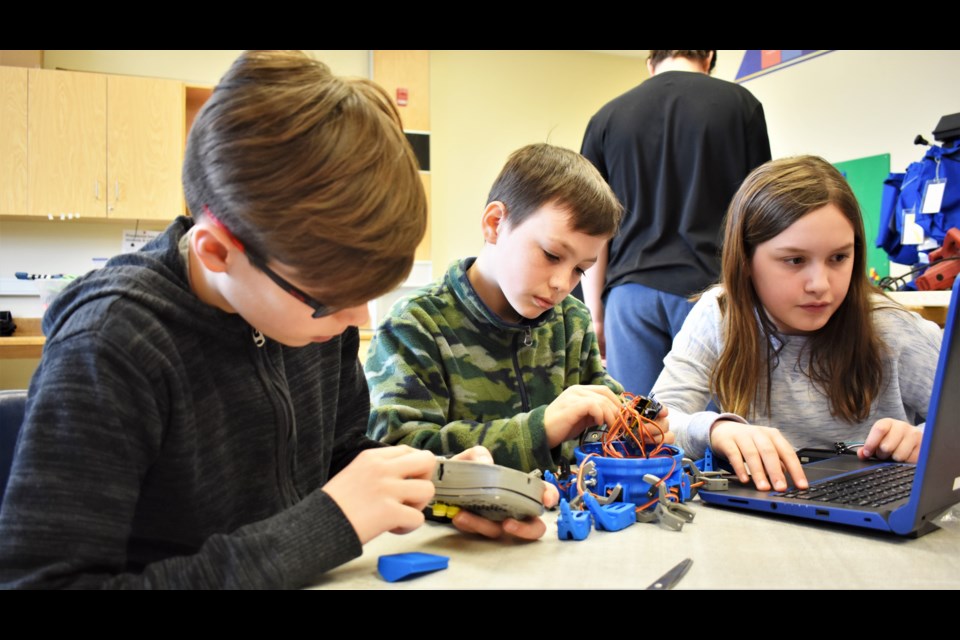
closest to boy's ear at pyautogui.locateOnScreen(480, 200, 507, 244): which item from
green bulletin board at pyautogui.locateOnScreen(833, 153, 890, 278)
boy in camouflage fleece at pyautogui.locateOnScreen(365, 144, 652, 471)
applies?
boy in camouflage fleece at pyautogui.locateOnScreen(365, 144, 652, 471)

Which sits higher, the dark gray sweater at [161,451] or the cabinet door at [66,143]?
the cabinet door at [66,143]

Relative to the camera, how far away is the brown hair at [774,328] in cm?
146

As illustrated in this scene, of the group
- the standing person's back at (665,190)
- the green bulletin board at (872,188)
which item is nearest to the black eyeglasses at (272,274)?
the standing person's back at (665,190)

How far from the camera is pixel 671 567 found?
0.71 m

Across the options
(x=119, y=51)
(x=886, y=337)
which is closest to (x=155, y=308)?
(x=886, y=337)

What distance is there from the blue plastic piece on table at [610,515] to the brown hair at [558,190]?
2.05 ft

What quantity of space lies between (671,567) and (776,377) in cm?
93

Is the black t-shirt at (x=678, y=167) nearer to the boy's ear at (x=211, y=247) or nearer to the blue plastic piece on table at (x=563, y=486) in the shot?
the blue plastic piece on table at (x=563, y=486)

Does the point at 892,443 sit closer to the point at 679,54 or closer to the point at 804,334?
the point at 804,334

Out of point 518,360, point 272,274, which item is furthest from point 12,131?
point 272,274

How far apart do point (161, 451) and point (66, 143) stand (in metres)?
4.20

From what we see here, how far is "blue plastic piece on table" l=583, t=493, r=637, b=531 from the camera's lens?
0.85m

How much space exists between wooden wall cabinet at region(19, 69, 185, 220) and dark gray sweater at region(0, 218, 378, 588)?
3.86 metres

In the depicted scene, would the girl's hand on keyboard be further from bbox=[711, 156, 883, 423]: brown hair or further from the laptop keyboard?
bbox=[711, 156, 883, 423]: brown hair
